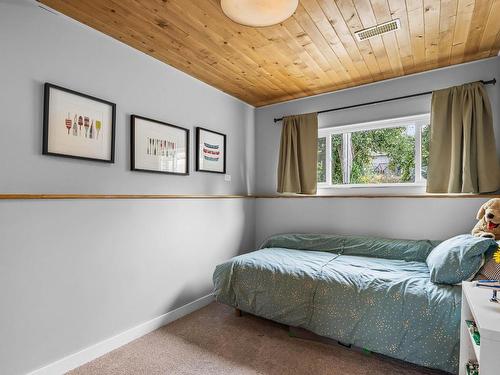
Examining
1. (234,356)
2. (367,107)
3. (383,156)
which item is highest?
(367,107)

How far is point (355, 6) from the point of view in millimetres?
1829

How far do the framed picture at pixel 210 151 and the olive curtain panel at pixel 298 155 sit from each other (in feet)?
2.46

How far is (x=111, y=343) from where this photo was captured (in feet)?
6.86

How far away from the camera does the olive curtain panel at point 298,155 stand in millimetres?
3342

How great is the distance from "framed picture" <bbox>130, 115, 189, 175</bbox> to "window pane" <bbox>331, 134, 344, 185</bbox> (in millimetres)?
1707

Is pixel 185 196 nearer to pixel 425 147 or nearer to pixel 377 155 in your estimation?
pixel 377 155

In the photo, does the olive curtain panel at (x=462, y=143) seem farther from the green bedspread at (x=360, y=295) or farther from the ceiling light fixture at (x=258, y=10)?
the ceiling light fixture at (x=258, y=10)

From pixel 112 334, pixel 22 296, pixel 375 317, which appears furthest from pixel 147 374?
pixel 375 317

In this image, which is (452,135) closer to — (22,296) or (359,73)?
(359,73)

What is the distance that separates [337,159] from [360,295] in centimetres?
178

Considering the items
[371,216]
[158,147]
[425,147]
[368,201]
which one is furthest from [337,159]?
[158,147]

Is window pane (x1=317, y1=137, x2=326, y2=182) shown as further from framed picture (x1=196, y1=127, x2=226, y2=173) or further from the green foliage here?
framed picture (x1=196, y1=127, x2=226, y2=173)

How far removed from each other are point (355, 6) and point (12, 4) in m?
2.11

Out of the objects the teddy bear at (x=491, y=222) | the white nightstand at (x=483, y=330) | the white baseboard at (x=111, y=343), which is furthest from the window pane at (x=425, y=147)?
the white baseboard at (x=111, y=343)
